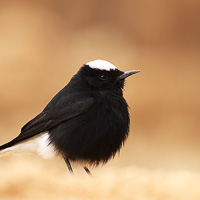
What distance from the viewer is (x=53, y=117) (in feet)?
21.9

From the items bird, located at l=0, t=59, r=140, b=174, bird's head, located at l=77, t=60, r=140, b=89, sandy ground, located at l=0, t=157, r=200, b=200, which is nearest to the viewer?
sandy ground, located at l=0, t=157, r=200, b=200

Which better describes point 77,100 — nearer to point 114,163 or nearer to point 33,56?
point 114,163

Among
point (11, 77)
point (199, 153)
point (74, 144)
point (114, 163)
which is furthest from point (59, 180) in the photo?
point (11, 77)

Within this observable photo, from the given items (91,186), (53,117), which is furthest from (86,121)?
(91,186)

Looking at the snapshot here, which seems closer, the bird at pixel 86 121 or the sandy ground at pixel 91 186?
the sandy ground at pixel 91 186

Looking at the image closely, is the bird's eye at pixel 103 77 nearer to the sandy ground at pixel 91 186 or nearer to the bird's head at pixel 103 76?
the bird's head at pixel 103 76

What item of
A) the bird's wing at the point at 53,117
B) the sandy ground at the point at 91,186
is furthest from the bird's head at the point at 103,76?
the sandy ground at the point at 91,186

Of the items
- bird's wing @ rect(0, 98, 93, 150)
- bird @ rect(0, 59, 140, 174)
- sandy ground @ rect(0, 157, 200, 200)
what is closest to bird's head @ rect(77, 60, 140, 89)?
bird @ rect(0, 59, 140, 174)

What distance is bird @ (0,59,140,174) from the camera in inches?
253

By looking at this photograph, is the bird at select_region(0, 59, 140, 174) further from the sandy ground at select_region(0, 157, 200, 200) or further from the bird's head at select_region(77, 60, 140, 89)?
the sandy ground at select_region(0, 157, 200, 200)

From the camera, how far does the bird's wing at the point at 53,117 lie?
21.3 ft

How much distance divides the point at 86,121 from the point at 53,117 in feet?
1.42

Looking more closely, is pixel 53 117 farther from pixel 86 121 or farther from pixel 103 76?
pixel 103 76

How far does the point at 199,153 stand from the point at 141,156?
4.36 feet
